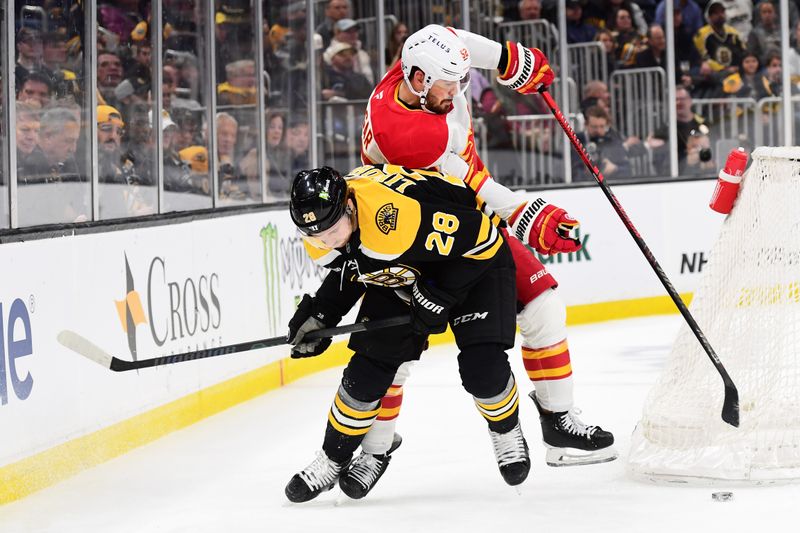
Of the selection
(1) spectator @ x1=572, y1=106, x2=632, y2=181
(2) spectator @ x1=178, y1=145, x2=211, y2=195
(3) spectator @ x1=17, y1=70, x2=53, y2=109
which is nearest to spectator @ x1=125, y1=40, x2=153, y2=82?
(2) spectator @ x1=178, y1=145, x2=211, y2=195

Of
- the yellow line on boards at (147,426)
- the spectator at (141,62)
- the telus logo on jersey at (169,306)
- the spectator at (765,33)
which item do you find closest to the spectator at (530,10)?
the spectator at (765,33)

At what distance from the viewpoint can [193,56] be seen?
19.8 feet

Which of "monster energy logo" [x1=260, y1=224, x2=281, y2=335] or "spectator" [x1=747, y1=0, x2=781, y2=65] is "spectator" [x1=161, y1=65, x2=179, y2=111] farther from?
"spectator" [x1=747, y1=0, x2=781, y2=65]

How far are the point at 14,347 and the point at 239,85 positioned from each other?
2829mm

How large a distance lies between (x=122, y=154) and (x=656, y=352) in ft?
9.37

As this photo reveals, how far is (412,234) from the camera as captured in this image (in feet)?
10.9

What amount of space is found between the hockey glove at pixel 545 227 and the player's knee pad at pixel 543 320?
0.21 m

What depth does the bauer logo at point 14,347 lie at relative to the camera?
385cm

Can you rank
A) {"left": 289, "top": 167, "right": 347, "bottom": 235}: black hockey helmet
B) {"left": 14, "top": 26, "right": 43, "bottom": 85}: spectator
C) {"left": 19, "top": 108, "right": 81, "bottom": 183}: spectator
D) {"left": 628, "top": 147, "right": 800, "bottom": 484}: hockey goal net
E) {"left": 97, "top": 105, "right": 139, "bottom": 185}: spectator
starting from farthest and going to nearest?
1. {"left": 97, "top": 105, "right": 139, "bottom": 185}: spectator
2. {"left": 19, "top": 108, "right": 81, "bottom": 183}: spectator
3. {"left": 14, "top": 26, "right": 43, "bottom": 85}: spectator
4. {"left": 628, "top": 147, "right": 800, "bottom": 484}: hockey goal net
5. {"left": 289, "top": 167, "right": 347, "bottom": 235}: black hockey helmet

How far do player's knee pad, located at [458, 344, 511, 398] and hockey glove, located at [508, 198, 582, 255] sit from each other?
0.95 feet

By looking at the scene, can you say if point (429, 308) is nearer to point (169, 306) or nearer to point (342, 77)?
point (169, 306)

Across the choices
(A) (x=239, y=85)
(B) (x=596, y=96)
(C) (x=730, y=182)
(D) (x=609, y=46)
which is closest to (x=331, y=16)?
(A) (x=239, y=85)

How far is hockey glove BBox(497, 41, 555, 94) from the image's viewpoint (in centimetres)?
401

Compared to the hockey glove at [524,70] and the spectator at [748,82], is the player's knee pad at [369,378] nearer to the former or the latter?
the hockey glove at [524,70]
